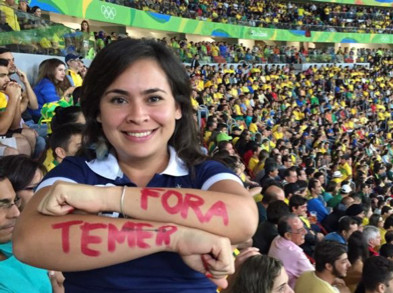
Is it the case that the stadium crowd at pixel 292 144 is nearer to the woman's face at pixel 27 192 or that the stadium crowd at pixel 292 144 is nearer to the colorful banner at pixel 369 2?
the woman's face at pixel 27 192

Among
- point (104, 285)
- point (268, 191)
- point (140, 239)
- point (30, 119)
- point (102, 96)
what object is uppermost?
point (102, 96)

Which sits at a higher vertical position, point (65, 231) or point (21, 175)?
point (65, 231)

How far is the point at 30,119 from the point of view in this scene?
591 cm

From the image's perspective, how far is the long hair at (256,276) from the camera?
8.93 ft

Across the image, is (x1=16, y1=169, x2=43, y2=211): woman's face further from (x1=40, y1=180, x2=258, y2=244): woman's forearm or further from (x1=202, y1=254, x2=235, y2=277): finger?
(x1=202, y1=254, x2=235, y2=277): finger

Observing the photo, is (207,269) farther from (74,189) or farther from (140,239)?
(74,189)

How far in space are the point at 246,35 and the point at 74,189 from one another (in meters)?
30.1

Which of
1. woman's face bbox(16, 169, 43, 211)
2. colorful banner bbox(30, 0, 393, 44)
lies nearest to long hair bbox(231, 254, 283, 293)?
woman's face bbox(16, 169, 43, 211)

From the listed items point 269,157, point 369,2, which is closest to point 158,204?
point 269,157

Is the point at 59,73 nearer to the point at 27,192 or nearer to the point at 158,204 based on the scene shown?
the point at 27,192

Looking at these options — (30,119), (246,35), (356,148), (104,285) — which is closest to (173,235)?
(104,285)

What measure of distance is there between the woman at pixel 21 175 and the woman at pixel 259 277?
1.16 meters

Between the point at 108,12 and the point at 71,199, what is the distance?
780 inches

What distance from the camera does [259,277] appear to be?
8.96 feet
